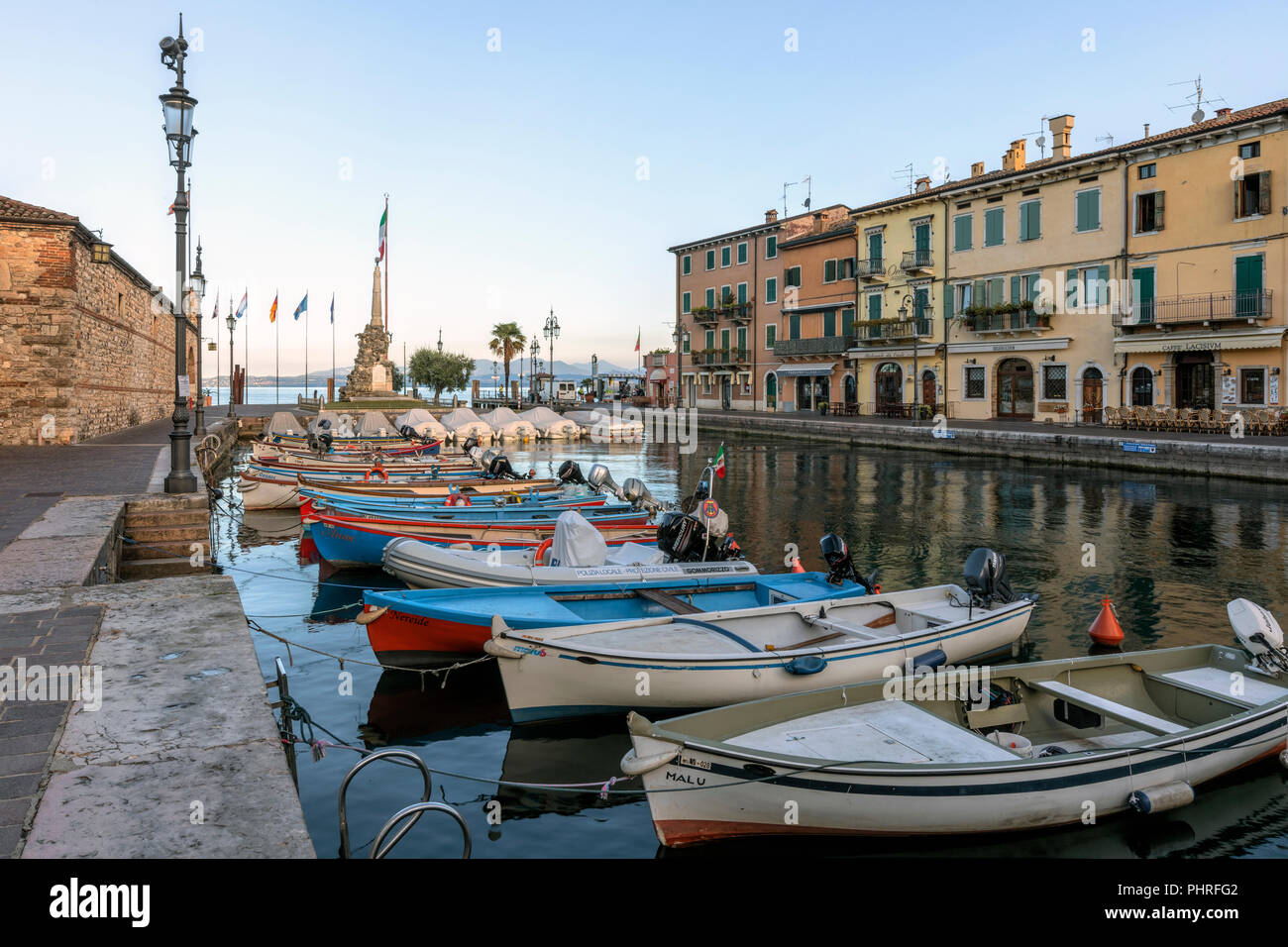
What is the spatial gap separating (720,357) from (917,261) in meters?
19.2

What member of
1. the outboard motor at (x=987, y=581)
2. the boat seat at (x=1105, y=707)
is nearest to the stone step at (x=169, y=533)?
the outboard motor at (x=987, y=581)

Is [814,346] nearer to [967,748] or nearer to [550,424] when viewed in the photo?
[550,424]

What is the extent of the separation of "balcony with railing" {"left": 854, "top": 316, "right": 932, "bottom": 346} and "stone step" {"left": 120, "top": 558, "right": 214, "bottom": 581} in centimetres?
3888

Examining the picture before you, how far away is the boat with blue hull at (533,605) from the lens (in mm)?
9047

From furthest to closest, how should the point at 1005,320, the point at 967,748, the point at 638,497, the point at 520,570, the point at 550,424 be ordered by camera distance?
the point at 550,424 → the point at 1005,320 → the point at 638,497 → the point at 520,570 → the point at 967,748

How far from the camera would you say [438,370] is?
291 feet

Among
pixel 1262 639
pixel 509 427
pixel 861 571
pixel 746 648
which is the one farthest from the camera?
pixel 509 427

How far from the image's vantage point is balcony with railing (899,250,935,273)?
149 ft

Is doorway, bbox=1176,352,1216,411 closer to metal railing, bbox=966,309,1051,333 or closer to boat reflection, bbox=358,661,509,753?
A: metal railing, bbox=966,309,1051,333

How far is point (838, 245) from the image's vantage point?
172ft

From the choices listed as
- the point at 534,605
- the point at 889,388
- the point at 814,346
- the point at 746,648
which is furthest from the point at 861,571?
the point at 814,346
